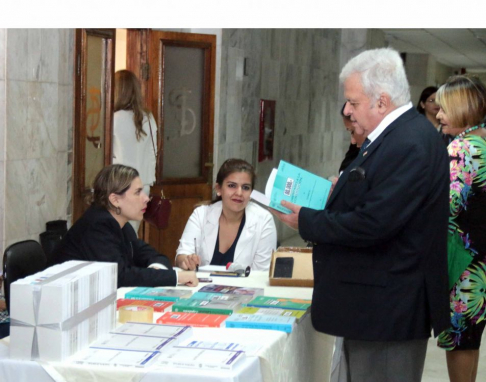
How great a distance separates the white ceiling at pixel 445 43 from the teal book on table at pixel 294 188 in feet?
32.9

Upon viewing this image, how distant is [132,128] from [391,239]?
3.95m

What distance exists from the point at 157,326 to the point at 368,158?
851mm

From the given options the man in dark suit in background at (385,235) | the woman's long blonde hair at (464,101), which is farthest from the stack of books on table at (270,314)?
the woman's long blonde hair at (464,101)

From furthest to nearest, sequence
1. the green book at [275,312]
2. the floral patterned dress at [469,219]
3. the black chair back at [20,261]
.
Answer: the floral patterned dress at [469,219] → the black chair back at [20,261] → the green book at [275,312]

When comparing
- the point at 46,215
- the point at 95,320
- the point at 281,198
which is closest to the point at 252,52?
the point at 46,215

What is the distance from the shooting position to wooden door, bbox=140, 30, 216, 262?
6562 millimetres

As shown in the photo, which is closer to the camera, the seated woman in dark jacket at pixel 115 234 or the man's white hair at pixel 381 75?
the man's white hair at pixel 381 75

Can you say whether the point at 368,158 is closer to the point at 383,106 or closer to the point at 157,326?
the point at 383,106

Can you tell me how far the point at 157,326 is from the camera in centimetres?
242

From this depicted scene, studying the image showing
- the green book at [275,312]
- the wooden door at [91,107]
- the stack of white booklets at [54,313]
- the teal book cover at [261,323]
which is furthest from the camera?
the wooden door at [91,107]

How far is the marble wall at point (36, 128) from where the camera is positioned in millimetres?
4645

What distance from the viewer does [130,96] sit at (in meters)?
5.99

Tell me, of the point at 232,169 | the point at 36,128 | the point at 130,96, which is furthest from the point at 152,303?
the point at 130,96

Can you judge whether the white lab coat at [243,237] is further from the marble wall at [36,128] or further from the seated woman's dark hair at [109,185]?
the marble wall at [36,128]
